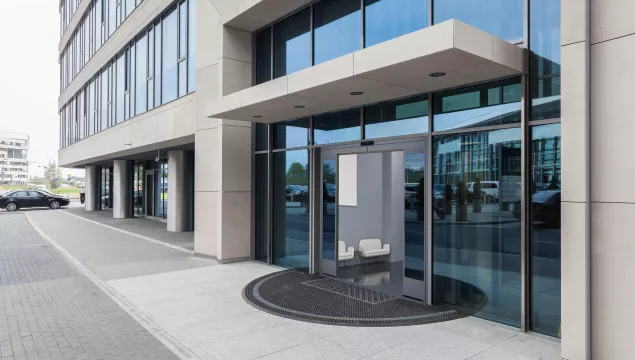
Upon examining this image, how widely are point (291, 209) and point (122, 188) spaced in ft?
55.0

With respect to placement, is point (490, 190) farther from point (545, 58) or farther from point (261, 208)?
point (261, 208)

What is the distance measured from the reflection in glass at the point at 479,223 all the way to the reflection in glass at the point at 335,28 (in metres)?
2.88

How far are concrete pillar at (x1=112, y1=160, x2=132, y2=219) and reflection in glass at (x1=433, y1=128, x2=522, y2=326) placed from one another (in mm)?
20416

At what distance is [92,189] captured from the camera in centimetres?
2995

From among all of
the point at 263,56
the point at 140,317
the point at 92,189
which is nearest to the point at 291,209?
the point at 263,56

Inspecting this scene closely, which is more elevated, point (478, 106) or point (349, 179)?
point (478, 106)

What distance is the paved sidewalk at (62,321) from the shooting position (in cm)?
511

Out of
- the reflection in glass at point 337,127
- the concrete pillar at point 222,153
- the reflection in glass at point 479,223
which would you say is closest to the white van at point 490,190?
the reflection in glass at point 479,223

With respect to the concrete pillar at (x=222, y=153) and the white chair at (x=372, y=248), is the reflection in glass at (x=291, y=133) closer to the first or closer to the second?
the concrete pillar at (x=222, y=153)

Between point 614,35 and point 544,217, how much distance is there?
7.27 ft

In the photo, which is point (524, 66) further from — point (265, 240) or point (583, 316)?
point (265, 240)

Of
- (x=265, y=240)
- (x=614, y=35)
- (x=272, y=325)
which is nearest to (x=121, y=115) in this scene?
(x=265, y=240)

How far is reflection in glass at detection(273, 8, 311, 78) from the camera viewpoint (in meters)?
9.39

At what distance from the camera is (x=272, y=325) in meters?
5.91
